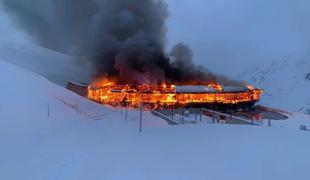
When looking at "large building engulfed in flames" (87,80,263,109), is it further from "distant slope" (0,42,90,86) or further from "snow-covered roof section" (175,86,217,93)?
"distant slope" (0,42,90,86)

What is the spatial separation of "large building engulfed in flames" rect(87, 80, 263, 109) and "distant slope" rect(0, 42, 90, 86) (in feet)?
89.8

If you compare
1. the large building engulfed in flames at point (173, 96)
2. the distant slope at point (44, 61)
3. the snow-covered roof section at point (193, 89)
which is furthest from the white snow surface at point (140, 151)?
the distant slope at point (44, 61)

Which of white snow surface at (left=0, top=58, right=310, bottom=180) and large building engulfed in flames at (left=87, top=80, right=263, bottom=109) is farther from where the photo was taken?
large building engulfed in flames at (left=87, top=80, right=263, bottom=109)

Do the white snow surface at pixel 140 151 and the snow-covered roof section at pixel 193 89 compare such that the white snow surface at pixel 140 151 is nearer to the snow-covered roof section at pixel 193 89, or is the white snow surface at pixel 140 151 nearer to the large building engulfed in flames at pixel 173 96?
the large building engulfed in flames at pixel 173 96

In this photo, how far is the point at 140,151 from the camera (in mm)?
12195

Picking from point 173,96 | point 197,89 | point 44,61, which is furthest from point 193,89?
point 44,61

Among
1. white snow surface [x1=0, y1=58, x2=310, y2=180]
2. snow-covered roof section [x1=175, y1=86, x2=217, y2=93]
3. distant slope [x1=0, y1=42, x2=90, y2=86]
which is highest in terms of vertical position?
distant slope [x1=0, y1=42, x2=90, y2=86]

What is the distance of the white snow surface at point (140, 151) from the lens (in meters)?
9.72

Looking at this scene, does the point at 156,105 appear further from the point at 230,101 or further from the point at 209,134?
the point at 209,134

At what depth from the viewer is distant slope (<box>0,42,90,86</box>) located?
73.2 metres

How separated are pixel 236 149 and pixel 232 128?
4722 mm

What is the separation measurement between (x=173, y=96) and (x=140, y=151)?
30012mm

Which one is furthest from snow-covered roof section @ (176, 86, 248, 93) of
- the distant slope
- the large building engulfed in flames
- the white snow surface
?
the distant slope

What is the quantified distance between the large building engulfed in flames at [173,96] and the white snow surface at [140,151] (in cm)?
2263
